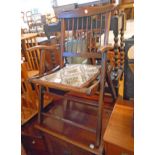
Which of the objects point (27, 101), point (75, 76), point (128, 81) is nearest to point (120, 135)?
point (128, 81)

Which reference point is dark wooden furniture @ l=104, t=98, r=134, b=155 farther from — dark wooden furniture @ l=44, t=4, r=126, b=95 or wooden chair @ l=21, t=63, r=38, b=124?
wooden chair @ l=21, t=63, r=38, b=124

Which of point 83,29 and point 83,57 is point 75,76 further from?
point 83,29

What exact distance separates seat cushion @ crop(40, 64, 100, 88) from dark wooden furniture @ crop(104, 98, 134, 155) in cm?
27

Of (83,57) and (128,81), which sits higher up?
(83,57)

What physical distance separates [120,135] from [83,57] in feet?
2.30

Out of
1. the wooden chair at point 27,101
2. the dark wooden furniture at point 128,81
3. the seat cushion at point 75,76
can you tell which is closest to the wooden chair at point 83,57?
the seat cushion at point 75,76

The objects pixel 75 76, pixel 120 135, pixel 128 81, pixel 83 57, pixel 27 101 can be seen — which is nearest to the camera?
pixel 120 135

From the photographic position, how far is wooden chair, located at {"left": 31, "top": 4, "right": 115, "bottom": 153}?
0.98 m

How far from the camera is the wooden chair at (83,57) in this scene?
0.98m

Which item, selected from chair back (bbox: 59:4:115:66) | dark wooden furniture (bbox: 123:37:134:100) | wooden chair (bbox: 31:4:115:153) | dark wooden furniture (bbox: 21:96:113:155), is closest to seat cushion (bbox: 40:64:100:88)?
wooden chair (bbox: 31:4:115:153)

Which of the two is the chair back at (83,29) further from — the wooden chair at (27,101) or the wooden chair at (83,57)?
the wooden chair at (27,101)

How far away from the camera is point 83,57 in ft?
4.22
